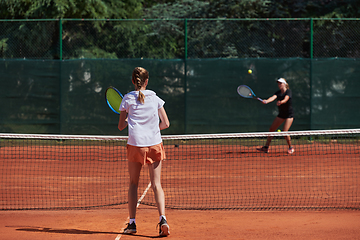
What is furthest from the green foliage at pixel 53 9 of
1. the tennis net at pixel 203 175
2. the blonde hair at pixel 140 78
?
the blonde hair at pixel 140 78

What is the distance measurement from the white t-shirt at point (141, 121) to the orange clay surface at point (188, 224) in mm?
876

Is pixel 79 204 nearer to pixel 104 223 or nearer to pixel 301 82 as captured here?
pixel 104 223

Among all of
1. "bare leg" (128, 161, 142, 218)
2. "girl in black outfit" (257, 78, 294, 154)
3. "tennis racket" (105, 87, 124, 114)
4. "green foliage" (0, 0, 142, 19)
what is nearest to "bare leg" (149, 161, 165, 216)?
"bare leg" (128, 161, 142, 218)

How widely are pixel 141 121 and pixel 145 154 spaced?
284mm

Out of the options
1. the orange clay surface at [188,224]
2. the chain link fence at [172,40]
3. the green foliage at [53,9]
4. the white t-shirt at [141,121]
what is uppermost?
the green foliage at [53,9]

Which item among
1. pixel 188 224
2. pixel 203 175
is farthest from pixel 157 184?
pixel 203 175

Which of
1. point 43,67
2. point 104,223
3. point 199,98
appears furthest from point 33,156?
point 104,223

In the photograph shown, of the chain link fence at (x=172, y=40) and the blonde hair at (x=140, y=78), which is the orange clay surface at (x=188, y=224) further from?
the chain link fence at (x=172, y=40)

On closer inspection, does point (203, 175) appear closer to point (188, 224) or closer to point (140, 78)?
point (188, 224)

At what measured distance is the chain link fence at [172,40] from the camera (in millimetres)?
11664

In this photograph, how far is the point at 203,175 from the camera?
7.70m

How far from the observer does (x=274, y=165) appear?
852cm

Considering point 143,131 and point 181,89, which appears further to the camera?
point 181,89

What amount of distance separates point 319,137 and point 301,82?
137 cm
